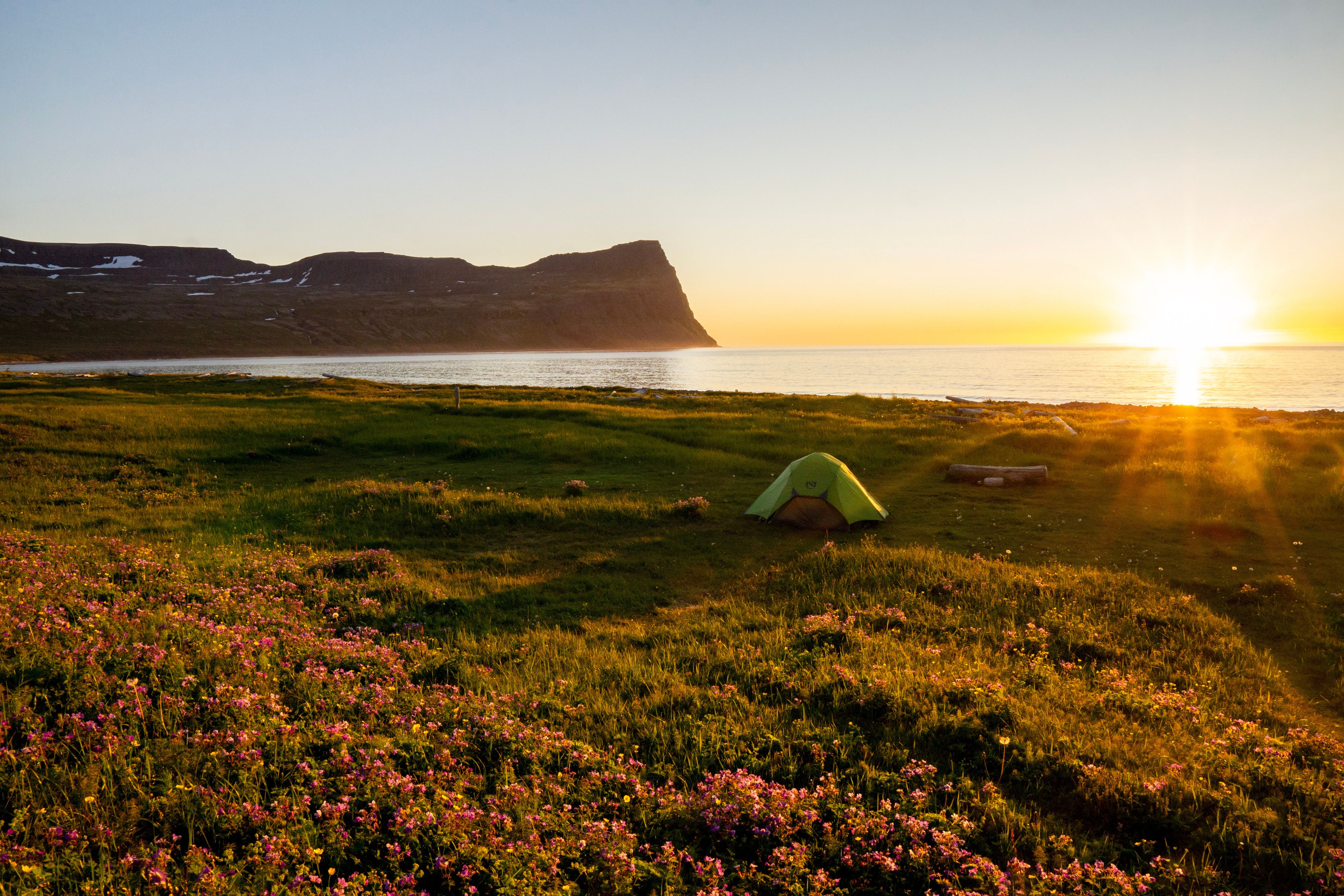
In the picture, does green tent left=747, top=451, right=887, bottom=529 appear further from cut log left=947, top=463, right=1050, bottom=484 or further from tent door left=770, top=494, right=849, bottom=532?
cut log left=947, top=463, right=1050, bottom=484

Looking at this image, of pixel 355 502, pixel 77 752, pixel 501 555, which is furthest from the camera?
pixel 355 502

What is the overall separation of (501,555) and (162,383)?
67.5 metres

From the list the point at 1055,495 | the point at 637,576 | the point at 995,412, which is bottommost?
the point at 637,576

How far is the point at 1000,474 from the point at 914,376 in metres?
113

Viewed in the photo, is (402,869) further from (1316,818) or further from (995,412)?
(995,412)

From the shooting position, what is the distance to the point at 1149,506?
57.5ft

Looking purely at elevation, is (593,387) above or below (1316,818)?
above

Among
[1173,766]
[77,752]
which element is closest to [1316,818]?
[1173,766]

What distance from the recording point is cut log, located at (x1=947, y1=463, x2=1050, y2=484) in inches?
803

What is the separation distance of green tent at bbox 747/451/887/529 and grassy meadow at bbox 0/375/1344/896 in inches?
19.9

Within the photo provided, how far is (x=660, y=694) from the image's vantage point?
7.53 meters

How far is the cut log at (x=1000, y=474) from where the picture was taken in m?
20.4

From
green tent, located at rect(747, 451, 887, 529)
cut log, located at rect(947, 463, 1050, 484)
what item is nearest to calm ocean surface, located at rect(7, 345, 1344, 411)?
cut log, located at rect(947, 463, 1050, 484)

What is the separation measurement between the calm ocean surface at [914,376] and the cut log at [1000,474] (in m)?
57.6
